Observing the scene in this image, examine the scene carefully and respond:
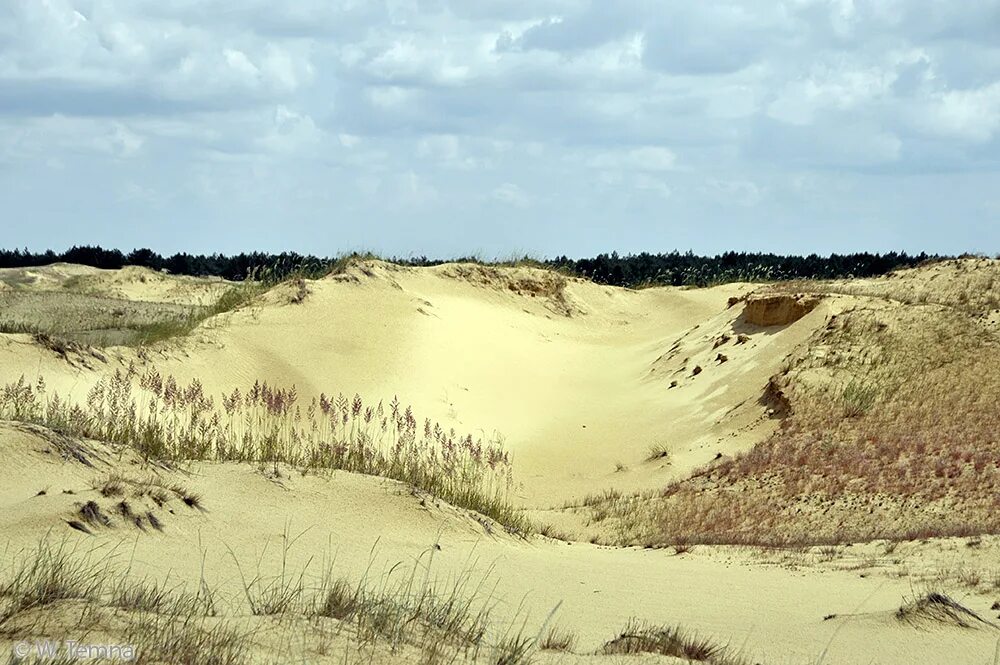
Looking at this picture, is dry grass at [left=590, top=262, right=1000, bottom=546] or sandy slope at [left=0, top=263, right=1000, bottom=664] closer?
sandy slope at [left=0, top=263, right=1000, bottom=664]

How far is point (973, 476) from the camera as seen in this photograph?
14.3 metres

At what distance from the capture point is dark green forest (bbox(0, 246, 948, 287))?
45.0 meters

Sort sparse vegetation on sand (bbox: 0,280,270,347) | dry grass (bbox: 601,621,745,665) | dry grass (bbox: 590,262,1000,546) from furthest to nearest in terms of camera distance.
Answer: sparse vegetation on sand (bbox: 0,280,270,347) < dry grass (bbox: 590,262,1000,546) < dry grass (bbox: 601,621,745,665)

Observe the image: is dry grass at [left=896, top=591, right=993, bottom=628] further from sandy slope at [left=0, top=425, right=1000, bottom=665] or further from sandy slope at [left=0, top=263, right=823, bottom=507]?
sandy slope at [left=0, top=263, right=823, bottom=507]

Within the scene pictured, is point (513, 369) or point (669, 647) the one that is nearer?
point (669, 647)

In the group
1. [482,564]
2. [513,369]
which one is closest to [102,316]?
[513,369]

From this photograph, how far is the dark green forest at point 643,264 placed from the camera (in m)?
45.0

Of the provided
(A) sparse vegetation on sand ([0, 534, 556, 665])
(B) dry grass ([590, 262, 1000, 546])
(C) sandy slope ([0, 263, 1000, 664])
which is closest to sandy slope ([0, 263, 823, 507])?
(C) sandy slope ([0, 263, 1000, 664])

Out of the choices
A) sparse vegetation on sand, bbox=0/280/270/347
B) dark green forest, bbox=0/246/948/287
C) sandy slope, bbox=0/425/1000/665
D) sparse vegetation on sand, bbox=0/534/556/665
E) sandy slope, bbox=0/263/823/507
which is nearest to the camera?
sparse vegetation on sand, bbox=0/534/556/665

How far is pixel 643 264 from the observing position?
5266 centimetres

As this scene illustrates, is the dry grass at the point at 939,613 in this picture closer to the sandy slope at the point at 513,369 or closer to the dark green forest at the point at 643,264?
the sandy slope at the point at 513,369

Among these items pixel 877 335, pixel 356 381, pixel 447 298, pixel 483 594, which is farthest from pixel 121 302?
pixel 483 594

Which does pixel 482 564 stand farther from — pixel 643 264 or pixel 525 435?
pixel 643 264

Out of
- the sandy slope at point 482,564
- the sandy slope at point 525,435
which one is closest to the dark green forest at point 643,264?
the sandy slope at point 525,435
